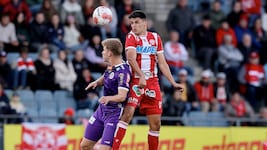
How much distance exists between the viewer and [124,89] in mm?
16000

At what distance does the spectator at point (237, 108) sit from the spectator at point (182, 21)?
2395 millimetres

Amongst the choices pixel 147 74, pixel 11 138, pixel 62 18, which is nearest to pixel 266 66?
pixel 62 18

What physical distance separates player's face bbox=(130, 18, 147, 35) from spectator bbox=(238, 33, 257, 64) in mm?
11483

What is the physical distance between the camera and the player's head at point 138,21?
16.8m

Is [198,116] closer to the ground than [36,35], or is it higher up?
closer to the ground

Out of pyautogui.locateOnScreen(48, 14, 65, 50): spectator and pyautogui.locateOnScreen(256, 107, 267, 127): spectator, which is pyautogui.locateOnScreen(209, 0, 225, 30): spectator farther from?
pyautogui.locateOnScreen(48, 14, 65, 50): spectator

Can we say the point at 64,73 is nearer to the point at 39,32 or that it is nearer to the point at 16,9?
the point at 39,32

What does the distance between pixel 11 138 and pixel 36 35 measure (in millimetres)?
4425

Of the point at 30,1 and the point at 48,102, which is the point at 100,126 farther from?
the point at 30,1

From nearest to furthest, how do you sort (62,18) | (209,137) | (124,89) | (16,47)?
(124,89) < (209,137) < (16,47) < (62,18)

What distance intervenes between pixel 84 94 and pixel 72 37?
217 centimetres

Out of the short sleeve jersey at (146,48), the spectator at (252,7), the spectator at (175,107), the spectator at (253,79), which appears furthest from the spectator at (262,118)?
the short sleeve jersey at (146,48)

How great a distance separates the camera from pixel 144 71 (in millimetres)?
17062

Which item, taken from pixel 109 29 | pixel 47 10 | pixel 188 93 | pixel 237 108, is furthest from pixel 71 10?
pixel 237 108
